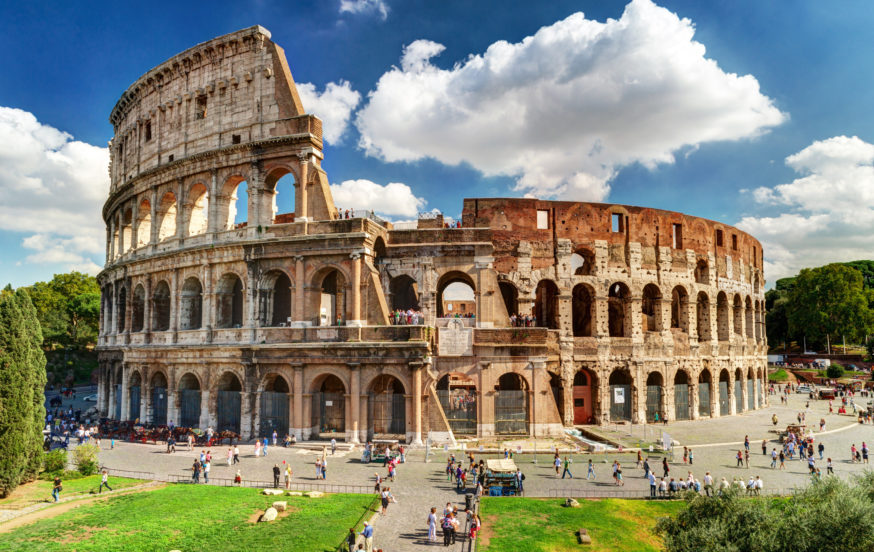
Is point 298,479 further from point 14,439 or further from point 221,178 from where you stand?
point 221,178

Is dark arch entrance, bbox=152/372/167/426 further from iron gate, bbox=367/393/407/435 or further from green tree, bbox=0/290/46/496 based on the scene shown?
iron gate, bbox=367/393/407/435

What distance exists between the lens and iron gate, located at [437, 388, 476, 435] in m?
30.0

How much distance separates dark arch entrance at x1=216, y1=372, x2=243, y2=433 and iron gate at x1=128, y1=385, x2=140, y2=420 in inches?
335

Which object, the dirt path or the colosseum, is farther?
the colosseum

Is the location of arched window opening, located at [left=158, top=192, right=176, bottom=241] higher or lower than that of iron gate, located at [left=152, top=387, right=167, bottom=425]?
higher

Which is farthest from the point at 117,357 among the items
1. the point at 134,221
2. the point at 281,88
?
the point at 281,88

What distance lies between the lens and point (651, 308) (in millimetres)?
41812

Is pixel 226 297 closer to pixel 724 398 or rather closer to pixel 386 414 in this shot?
pixel 386 414

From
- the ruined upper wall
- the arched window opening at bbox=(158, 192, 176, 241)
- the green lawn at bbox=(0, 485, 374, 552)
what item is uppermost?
the ruined upper wall

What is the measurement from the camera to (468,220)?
35.0 metres

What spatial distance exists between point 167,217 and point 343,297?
15002 mm

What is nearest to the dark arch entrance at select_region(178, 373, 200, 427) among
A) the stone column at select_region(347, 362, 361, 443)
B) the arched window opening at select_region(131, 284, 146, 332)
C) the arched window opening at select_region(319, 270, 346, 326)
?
the arched window opening at select_region(131, 284, 146, 332)

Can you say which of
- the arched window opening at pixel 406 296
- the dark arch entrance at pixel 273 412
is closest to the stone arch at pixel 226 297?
the dark arch entrance at pixel 273 412

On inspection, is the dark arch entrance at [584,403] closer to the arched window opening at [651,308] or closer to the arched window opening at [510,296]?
the arched window opening at [510,296]
